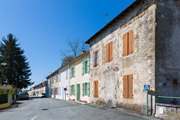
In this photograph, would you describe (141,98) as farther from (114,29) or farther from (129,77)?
(114,29)

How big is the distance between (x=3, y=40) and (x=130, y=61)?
1817 inches

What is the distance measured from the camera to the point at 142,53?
49.2 feet

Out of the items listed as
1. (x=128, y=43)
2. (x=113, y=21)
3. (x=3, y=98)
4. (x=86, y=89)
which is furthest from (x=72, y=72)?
(x=128, y=43)

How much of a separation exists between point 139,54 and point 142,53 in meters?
0.38

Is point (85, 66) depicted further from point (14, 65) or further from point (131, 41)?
point (14, 65)

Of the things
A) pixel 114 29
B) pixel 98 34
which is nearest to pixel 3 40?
pixel 98 34

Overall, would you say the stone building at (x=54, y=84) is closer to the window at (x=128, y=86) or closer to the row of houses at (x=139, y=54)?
the row of houses at (x=139, y=54)

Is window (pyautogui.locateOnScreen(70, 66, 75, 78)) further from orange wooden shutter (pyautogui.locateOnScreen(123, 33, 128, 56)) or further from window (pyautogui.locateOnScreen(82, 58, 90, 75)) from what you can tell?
orange wooden shutter (pyautogui.locateOnScreen(123, 33, 128, 56))

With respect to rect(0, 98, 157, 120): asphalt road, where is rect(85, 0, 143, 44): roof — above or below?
above

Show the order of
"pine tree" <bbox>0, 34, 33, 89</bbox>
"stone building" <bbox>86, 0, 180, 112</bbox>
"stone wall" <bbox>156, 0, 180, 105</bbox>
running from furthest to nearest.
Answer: "pine tree" <bbox>0, 34, 33, 89</bbox> < "stone building" <bbox>86, 0, 180, 112</bbox> < "stone wall" <bbox>156, 0, 180, 105</bbox>

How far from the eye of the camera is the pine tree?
52.3 m

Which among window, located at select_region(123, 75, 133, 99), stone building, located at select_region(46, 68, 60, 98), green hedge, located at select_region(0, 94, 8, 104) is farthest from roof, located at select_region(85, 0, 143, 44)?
stone building, located at select_region(46, 68, 60, 98)

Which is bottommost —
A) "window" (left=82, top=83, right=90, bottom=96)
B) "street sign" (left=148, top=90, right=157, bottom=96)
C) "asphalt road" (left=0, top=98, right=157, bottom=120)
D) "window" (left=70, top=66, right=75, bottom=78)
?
"asphalt road" (left=0, top=98, right=157, bottom=120)

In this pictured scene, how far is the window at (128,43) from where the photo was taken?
1646cm
